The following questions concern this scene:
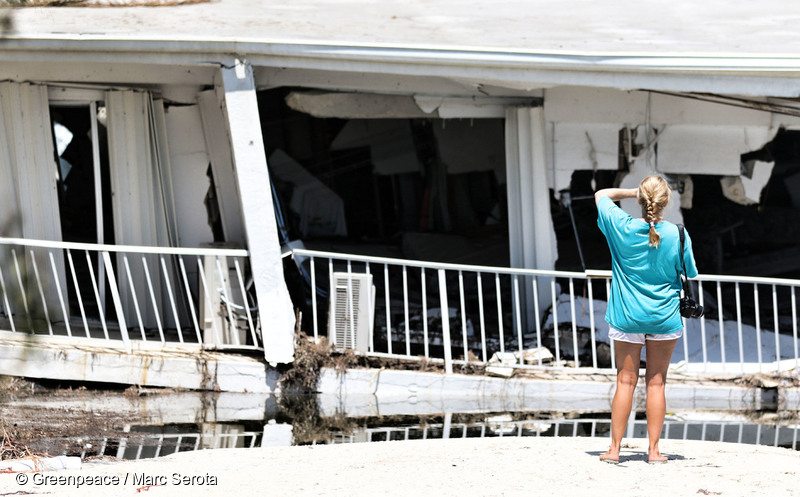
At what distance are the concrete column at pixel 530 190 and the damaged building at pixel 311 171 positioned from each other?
2 centimetres

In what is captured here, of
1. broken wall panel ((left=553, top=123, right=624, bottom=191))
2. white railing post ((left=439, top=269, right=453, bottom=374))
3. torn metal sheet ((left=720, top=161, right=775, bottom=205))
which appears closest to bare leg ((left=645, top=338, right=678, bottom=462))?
white railing post ((left=439, top=269, right=453, bottom=374))

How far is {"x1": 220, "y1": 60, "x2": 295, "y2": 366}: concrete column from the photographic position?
9234 mm

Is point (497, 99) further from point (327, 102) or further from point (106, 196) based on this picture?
point (106, 196)

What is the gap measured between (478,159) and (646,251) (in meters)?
6.97

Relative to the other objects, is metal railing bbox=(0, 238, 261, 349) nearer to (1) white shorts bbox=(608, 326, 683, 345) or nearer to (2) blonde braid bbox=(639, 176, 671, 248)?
(1) white shorts bbox=(608, 326, 683, 345)

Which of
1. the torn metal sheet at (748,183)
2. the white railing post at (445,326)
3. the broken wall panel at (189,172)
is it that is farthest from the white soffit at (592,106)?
the broken wall panel at (189,172)

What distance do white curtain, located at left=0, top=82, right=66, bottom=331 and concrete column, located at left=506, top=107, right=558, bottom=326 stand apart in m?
4.00

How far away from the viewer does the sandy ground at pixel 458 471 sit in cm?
598

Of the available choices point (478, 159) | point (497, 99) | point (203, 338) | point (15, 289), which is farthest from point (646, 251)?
point (478, 159)

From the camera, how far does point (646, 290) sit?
630 cm

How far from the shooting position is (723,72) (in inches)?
350

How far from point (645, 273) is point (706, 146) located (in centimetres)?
454

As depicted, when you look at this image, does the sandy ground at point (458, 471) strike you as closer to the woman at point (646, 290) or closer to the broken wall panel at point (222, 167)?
the woman at point (646, 290)

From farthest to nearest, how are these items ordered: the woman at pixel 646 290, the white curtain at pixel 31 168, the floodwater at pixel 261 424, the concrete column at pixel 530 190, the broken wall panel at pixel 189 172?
1. the broken wall panel at pixel 189 172
2. the concrete column at pixel 530 190
3. the white curtain at pixel 31 168
4. the floodwater at pixel 261 424
5. the woman at pixel 646 290
